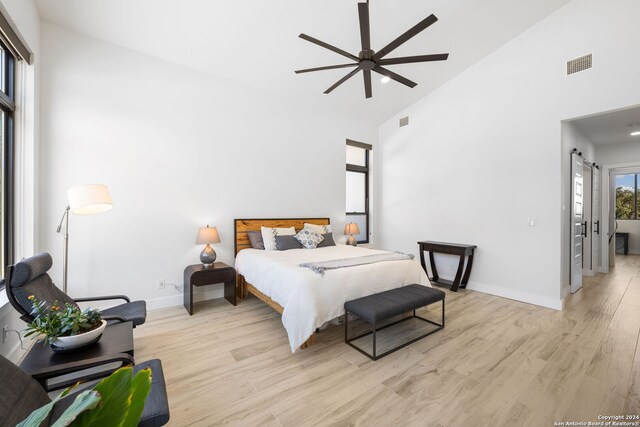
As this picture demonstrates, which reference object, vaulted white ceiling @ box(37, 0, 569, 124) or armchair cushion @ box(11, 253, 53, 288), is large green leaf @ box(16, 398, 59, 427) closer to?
armchair cushion @ box(11, 253, 53, 288)

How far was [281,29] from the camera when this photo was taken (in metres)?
3.30

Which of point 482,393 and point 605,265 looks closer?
point 482,393

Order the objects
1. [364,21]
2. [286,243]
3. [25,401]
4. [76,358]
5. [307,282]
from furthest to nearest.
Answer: [286,243] → [307,282] → [364,21] → [76,358] → [25,401]

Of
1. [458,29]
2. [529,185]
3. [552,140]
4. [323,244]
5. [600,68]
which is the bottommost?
[323,244]

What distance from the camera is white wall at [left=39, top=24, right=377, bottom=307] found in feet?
10.1

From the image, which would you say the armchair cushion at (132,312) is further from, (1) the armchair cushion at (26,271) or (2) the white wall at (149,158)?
(2) the white wall at (149,158)

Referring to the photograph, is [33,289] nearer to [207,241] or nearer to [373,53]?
[207,241]

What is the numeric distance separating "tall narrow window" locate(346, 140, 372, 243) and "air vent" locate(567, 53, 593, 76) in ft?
10.6

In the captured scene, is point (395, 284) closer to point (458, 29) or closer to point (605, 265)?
point (458, 29)

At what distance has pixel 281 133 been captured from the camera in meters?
4.67

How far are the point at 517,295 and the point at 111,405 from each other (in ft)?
15.5

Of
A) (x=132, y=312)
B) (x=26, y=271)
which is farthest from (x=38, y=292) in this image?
(x=132, y=312)

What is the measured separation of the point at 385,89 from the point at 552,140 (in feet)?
8.30

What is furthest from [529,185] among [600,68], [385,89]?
[385,89]
